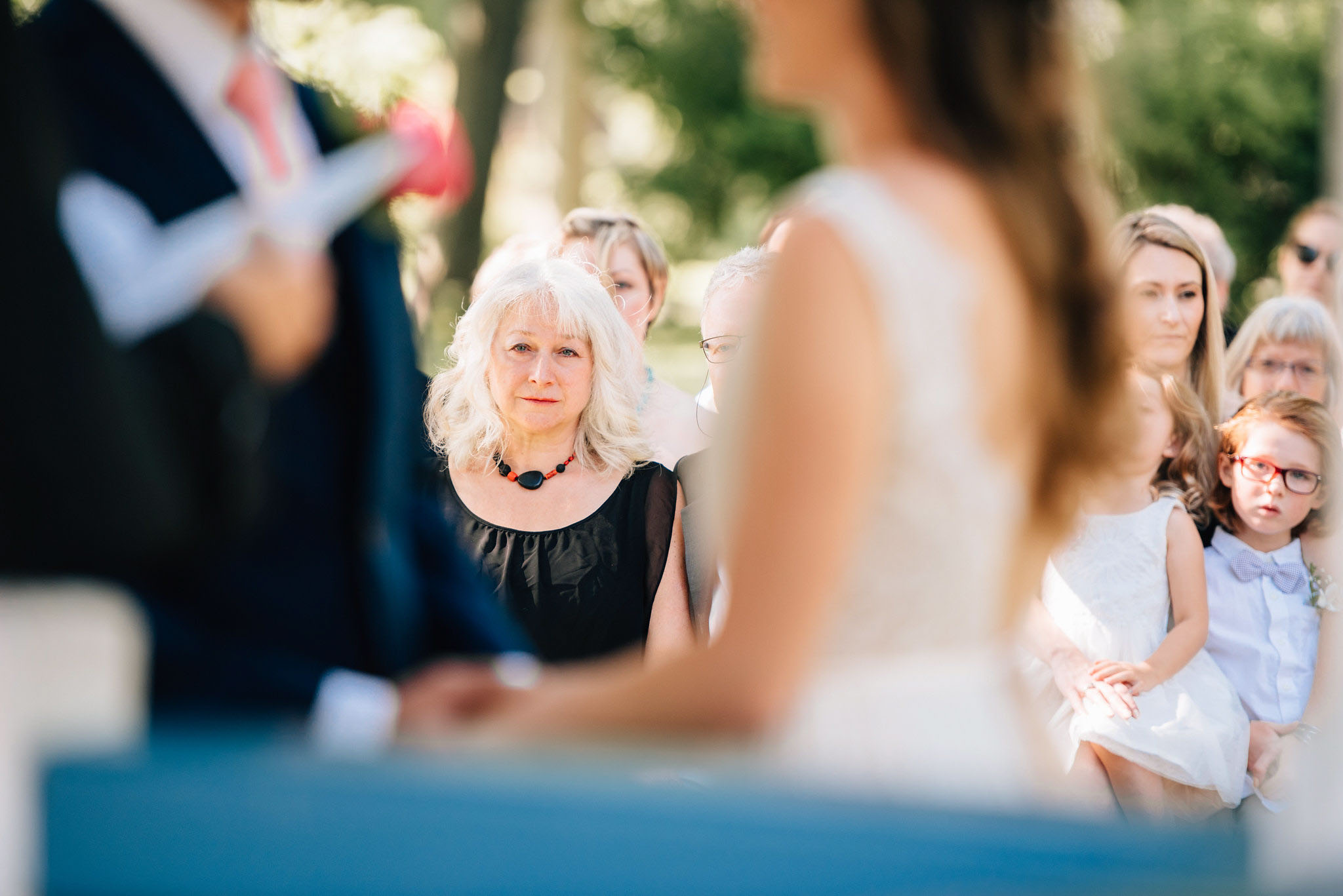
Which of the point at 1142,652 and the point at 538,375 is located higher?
the point at 538,375

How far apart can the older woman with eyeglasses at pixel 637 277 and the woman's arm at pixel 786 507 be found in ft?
9.62

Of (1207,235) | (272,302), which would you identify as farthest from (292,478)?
(1207,235)

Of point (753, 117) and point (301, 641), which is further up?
point (753, 117)

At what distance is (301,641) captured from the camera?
3.93 feet

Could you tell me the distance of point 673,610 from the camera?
328 centimetres

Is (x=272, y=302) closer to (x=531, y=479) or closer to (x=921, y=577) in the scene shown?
(x=921, y=577)

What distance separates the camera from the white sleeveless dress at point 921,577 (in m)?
1.12

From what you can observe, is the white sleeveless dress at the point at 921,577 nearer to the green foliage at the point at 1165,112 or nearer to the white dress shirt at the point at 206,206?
the white dress shirt at the point at 206,206

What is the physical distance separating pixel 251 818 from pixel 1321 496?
3.29 metres

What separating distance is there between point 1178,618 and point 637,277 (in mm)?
2238

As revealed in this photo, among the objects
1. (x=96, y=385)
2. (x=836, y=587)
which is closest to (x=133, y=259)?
(x=96, y=385)

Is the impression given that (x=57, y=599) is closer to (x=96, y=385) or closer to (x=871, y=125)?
(x=96, y=385)

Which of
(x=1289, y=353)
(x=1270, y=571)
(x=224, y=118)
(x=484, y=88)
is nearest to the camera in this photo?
(x=224, y=118)

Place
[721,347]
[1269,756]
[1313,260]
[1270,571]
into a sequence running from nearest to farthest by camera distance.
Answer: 1. [1269,756]
2. [1270,571]
3. [721,347]
4. [1313,260]
